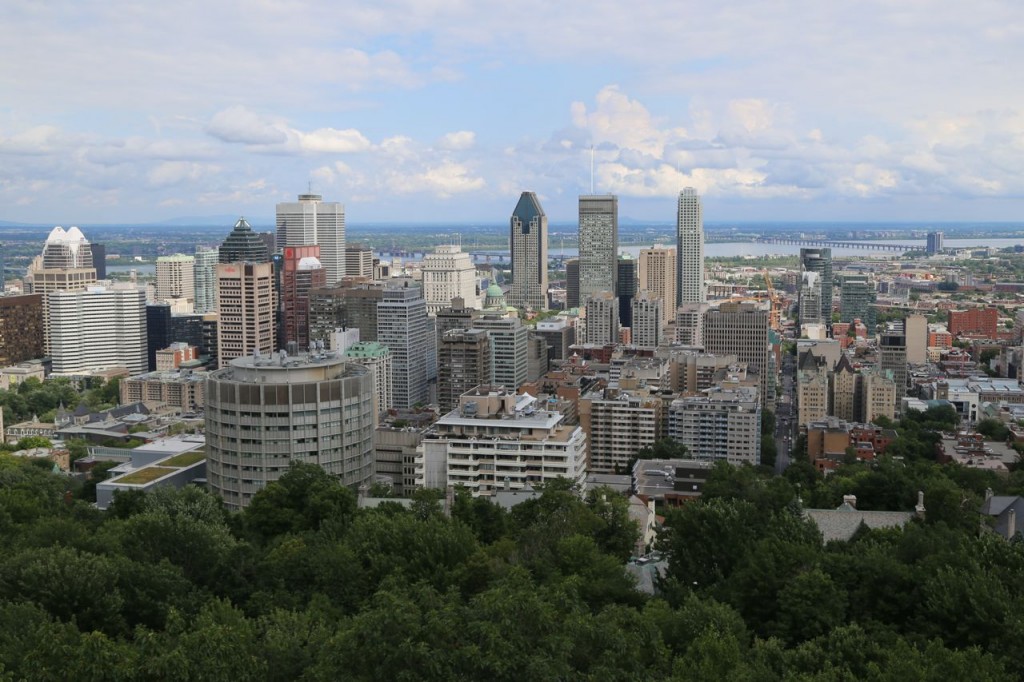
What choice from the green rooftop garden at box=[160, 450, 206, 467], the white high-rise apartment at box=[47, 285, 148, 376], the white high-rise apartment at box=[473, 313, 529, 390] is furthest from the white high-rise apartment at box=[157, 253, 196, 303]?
the green rooftop garden at box=[160, 450, 206, 467]

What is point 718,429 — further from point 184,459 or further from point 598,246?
point 598,246

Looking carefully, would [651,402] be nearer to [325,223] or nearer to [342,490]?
[342,490]

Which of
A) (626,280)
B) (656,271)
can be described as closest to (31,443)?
(626,280)

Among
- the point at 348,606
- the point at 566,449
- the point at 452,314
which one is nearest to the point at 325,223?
the point at 452,314

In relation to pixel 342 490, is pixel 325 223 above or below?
above

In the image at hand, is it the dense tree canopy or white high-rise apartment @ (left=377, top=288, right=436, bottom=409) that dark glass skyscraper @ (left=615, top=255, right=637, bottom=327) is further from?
the dense tree canopy

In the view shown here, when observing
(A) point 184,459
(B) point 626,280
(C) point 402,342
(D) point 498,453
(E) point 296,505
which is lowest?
(A) point 184,459
